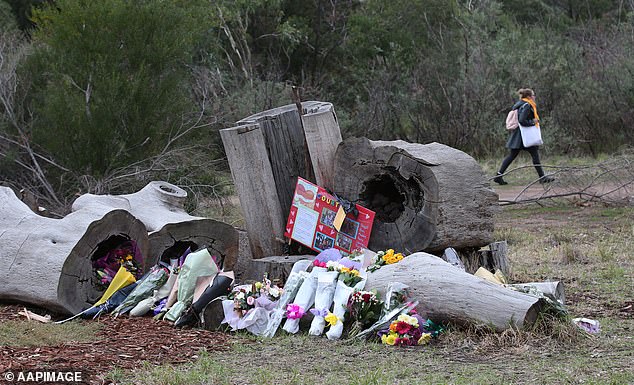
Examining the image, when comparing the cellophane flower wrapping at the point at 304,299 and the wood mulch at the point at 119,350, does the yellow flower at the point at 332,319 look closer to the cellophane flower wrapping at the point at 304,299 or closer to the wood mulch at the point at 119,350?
the cellophane flower wrapping at the point at 304,299

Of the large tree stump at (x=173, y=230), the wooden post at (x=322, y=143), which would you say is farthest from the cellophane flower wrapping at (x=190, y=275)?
the wooden post at (x=322, y=143)

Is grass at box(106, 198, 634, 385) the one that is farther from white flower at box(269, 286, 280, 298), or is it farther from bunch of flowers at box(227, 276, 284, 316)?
white flower at box(269, 286, 280, 298)

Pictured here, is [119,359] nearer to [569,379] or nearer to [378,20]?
[569,379]

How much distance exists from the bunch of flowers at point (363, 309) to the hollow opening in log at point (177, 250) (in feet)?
6.76

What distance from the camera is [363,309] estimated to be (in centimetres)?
620

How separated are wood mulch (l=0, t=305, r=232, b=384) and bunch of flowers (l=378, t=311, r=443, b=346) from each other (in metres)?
1.02

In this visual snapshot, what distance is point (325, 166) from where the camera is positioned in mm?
8055

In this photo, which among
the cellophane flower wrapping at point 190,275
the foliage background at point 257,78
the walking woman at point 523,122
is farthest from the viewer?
the walking woman at point 523,122

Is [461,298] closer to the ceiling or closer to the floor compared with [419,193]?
closer to the floor

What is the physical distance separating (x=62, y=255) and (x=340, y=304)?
2.21 m

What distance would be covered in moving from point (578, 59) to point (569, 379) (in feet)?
62.6

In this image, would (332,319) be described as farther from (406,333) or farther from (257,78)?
(257,78)

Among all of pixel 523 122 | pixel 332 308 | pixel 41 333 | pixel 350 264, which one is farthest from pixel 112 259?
pixel 523 122

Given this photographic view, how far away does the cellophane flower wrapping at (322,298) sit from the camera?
6.22 meters
